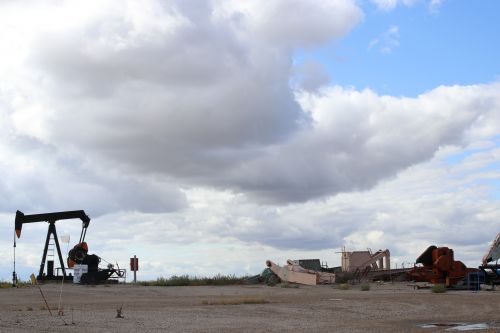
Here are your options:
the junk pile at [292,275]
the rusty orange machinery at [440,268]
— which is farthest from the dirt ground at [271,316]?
the junk pile at [292,275]

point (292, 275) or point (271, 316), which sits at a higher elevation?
point (292, 275)

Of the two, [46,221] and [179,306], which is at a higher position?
[46,221]

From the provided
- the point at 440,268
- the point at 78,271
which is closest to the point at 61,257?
the point at 78,271

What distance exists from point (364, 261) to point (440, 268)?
12709mm

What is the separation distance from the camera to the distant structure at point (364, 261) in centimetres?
5069

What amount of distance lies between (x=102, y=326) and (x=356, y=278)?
1302 inches

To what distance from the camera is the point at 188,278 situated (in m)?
47.2

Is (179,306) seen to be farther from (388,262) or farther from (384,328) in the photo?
(388,262)

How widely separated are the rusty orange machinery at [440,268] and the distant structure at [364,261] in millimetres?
10503

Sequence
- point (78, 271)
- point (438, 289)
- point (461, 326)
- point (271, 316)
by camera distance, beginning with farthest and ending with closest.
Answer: point (78, 271) < point (438, 289) < point (271, 316) < point (461, 326)

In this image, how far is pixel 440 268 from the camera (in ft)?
127

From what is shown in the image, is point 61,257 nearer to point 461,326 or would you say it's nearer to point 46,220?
point 46,220

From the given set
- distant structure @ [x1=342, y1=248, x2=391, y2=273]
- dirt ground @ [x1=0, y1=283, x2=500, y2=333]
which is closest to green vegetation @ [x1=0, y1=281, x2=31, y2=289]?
dirt ground @ [x1=0, y1=283, x2=500, y2=333]

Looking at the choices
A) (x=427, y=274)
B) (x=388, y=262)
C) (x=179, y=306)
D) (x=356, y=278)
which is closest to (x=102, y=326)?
(x=179, y=306)
